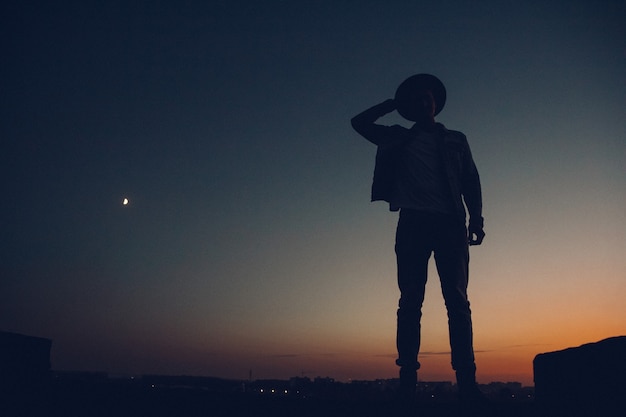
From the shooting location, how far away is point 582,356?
3412 millimetres

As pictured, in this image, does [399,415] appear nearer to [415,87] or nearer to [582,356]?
[582,356]

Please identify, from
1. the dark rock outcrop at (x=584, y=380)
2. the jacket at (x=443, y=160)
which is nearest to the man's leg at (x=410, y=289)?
the jacket at (x=443, y=160)

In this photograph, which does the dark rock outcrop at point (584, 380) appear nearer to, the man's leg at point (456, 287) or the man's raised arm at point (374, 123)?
the man's leg at point (456, 287)

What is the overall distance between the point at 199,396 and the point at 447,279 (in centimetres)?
263

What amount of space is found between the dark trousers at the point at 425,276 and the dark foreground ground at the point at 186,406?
544 millimetres

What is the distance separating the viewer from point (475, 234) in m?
4.91

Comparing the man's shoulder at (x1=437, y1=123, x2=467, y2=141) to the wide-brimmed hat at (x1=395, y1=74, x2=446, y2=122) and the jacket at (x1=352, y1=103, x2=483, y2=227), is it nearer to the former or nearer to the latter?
the jacket at (x1=352, y1=103, x2=483, y2=227)

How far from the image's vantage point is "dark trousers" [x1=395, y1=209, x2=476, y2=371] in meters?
4.39

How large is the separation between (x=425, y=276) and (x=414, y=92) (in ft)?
6.82

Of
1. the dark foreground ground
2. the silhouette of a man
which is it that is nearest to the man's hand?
the silhouette of a man

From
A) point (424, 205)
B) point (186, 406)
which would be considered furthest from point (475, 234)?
point (186, 406)

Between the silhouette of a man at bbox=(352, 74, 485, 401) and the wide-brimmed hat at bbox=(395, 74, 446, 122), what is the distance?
1cm

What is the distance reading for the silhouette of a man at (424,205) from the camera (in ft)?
14.5

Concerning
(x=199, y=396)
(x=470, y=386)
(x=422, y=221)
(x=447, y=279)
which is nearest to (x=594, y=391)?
(x=470, y=386)
